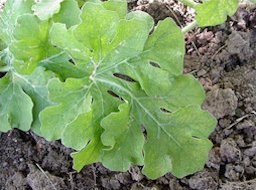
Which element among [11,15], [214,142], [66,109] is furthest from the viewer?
[214,142]

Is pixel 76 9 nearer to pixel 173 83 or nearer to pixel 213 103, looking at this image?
pixel 173 83

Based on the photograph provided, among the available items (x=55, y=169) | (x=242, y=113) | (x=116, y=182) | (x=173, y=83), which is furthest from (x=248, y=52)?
(x=55, y=169)

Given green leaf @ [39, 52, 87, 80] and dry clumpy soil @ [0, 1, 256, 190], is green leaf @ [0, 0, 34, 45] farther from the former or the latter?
dry clumpy soil @ [0, 1, 256, 190]

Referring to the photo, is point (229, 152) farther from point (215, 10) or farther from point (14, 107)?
point (14, 107)

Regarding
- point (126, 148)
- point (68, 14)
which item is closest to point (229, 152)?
point (126, 148)

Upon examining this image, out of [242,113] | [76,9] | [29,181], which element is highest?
[76,9]

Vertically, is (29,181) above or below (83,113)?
below

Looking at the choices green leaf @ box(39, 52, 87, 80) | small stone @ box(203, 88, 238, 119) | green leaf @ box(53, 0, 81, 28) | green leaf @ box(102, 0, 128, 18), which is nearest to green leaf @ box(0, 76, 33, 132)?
green leaf @ box(39, 52, 87, 80)
